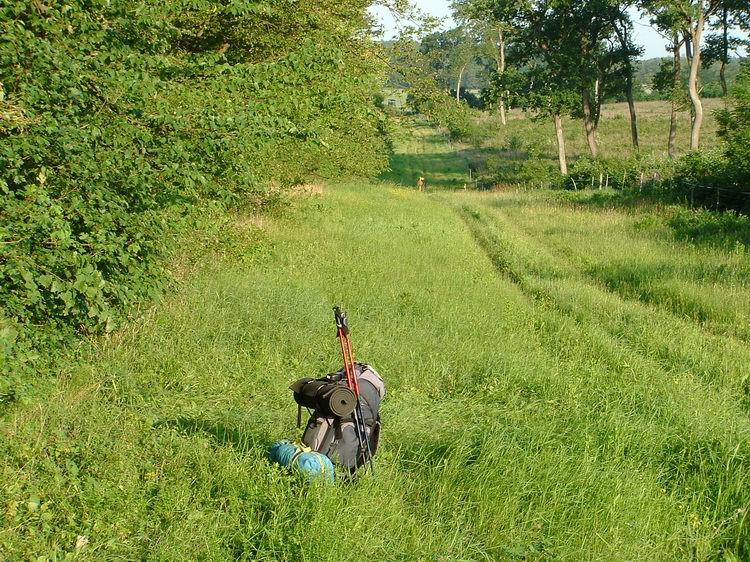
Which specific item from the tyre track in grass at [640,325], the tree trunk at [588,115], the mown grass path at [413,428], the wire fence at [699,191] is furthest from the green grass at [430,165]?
the mown grass path at [413,428]

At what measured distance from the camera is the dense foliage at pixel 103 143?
18.3 feet

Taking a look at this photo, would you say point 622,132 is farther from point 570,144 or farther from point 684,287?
point 684,287

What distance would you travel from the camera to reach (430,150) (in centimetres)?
7125

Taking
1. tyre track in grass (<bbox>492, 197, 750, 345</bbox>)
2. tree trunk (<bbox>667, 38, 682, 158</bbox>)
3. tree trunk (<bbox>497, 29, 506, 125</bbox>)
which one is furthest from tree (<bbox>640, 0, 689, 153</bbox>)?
tyre track in grass (<bbox>492, 197, 750, 345</bbox>)

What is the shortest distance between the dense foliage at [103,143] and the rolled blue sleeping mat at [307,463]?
188 cm

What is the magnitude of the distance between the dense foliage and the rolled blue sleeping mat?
1.88 m

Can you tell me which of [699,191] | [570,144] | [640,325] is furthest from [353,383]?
[570,144]

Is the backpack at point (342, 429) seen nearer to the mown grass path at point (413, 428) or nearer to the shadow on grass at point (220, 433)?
the mown grass path at point (413, 428)

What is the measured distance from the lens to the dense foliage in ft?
18.3

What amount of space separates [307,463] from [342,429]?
33 cm

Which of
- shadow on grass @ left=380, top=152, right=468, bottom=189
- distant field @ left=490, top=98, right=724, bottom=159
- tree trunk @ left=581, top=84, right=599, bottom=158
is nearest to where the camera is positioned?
tree trunk @ left=581, top=84, right=599, bottom=158

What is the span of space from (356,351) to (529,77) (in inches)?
1520

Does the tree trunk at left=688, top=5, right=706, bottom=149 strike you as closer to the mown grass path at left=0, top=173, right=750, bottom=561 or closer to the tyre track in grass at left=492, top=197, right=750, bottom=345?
the tyre track in grass at left=492, top=197, right=750, bottom=345

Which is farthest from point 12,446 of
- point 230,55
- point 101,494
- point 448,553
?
point 230,55
